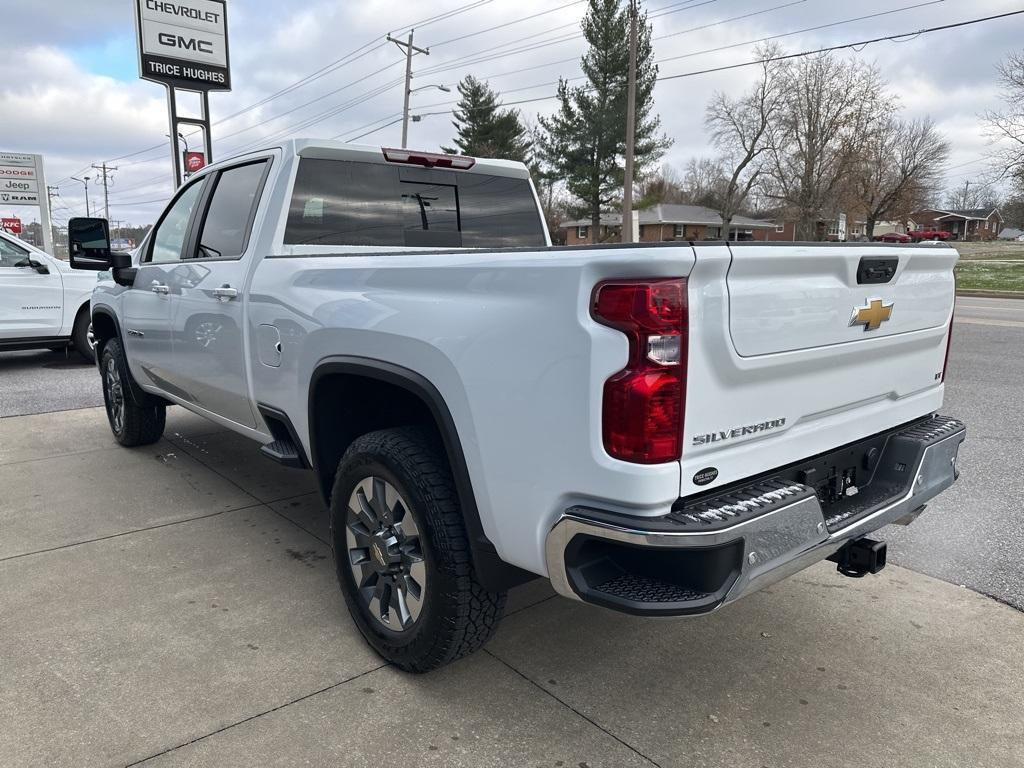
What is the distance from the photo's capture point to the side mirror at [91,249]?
4.88 meters

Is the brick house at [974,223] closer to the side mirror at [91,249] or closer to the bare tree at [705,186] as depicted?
the bare tree at [705,186]

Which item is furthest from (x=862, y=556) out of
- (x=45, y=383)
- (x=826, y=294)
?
(x=45, y=383)

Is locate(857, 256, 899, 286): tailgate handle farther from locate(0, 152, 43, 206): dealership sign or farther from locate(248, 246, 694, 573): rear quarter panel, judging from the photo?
locate(0, 152, 43, 206): dealership sign

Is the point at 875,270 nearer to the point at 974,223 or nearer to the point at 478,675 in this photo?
the point at 478,675

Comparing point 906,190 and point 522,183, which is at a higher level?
point 906,190

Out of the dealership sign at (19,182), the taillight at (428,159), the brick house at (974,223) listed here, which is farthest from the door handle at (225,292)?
the brick house at (974,223)

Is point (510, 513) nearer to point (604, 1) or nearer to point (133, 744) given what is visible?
point (133, 744)

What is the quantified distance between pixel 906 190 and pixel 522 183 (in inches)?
2303

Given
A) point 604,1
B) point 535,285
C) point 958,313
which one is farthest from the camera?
point 604,1

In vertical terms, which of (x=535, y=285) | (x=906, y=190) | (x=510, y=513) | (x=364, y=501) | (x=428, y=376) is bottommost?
(x=364, y=501)

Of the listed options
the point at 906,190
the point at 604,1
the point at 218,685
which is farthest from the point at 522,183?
the point at 906,190

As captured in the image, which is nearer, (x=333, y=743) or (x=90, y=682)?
(x=333, y=743)

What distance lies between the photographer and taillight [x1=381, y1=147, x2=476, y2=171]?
3887 mm

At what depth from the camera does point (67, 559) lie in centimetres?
372
